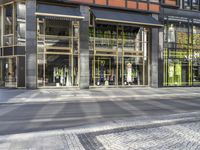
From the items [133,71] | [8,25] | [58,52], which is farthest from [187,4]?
[8,25]

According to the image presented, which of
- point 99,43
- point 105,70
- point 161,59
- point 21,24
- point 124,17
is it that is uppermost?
point 124,17

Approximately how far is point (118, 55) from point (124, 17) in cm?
342

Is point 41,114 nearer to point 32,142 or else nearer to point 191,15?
point 32,142

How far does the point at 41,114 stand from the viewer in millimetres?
13109

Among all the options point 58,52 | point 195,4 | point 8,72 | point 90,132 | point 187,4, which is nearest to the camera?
point 90,132

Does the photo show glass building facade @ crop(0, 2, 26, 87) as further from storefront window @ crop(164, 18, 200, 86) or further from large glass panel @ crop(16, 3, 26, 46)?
storefront window @ crop(164, 18, 200, 86)

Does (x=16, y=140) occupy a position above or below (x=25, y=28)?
below

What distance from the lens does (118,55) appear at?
29141mm

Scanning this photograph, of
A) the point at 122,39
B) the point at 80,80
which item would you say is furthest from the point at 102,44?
the point at 80,80

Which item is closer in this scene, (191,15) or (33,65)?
(33,65)

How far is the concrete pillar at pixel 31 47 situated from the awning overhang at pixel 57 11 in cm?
73

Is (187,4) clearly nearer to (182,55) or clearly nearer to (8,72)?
A: (182,55)

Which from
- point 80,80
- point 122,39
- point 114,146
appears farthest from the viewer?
point 122,39

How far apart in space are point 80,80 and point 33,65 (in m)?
4.12
